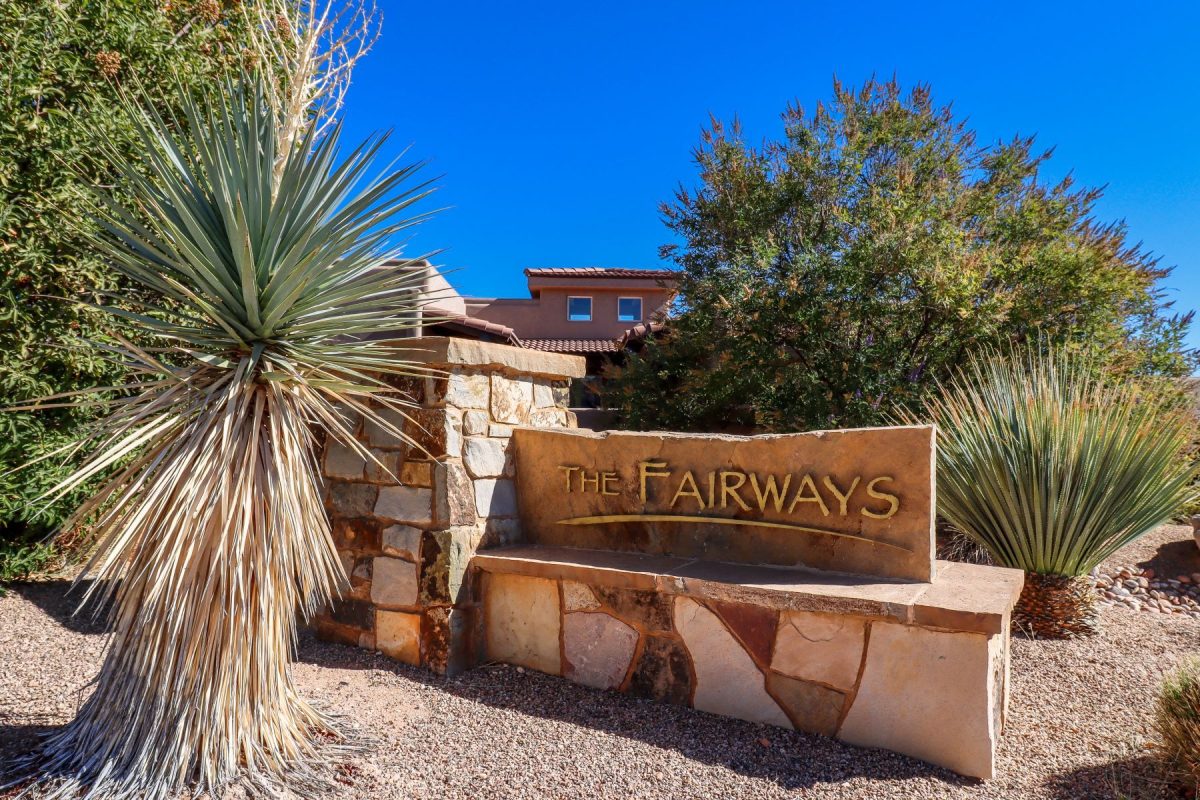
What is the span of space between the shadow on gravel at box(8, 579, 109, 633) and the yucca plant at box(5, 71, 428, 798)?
1898 millimetres

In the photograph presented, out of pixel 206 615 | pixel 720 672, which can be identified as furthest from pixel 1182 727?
pixel 206 615

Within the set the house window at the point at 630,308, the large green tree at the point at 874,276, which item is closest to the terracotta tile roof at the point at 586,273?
the house window at the point at 630,308

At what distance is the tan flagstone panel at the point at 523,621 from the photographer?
3.95 metres

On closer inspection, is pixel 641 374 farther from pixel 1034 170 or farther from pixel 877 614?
pixel 877 614

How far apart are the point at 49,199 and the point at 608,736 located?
4.83 meters

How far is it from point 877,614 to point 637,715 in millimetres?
1261

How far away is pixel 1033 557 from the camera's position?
4863 millimetres

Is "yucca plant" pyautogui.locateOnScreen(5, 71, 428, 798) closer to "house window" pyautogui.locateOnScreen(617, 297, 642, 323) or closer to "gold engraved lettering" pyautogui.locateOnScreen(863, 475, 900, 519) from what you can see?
"gold engraved lettering" pyautogui.locateOnScreen(863, 475, 900, 519)

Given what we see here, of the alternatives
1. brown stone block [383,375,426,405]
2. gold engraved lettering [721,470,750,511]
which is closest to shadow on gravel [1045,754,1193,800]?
gold engraved lettering [721,470,750,511]

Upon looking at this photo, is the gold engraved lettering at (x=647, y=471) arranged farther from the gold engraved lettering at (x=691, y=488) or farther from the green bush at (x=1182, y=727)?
the green bush at (x=1182, y=727)

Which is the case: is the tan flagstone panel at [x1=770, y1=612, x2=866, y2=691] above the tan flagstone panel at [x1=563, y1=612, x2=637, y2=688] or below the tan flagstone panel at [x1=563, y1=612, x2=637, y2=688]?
above

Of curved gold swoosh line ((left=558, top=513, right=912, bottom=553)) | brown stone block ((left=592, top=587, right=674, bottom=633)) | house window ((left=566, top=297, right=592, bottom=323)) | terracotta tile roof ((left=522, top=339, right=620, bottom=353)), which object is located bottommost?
brown stone block ((left=592, top=587, right=674, bottom=633))

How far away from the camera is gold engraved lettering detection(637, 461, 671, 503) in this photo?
3.92 meters

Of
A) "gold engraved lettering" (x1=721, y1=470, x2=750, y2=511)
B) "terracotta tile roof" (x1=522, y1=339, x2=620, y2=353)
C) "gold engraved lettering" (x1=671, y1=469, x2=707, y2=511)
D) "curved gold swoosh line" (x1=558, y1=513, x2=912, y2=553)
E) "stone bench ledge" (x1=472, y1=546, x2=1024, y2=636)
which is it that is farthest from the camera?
"terracotta tile roof" (x1=522, y1=339, x2=620, y2=353)
